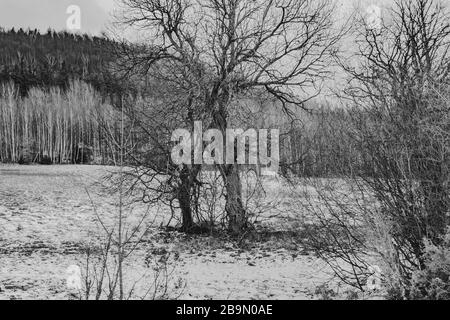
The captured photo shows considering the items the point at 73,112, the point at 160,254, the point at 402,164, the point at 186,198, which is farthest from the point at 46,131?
the point at 402,164

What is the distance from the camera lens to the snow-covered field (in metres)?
9.73

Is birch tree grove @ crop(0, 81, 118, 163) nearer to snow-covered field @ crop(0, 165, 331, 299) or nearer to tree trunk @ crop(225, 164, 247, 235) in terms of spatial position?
snow-covered field @ crop(0, 165, 331, 299)

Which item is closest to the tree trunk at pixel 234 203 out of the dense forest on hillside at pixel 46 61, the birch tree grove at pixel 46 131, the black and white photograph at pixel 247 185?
the black and white photograph at pixel 247 185

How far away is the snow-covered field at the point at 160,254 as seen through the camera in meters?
9.73

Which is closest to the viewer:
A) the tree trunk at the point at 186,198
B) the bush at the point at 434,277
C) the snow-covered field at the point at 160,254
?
the bush at the point at 434,277

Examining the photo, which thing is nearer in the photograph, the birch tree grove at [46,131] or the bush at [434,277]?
the bush at [434,277]

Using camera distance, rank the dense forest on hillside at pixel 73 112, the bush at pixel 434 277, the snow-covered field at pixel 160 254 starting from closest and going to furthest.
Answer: the bush at pixel 434 277 < the snow-covered field at pixel 160 254 < the dense forest on hillside at pixel 73 112

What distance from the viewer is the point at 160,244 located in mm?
14570

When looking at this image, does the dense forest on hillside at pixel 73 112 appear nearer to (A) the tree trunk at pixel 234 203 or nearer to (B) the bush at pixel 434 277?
(A) the tree trunk at pixel 234 203

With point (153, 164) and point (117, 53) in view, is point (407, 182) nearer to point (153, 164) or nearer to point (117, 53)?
point (153, 164)

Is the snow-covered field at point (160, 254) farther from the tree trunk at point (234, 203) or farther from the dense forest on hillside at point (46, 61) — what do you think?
the dense forest on hillside at point (46, 61)

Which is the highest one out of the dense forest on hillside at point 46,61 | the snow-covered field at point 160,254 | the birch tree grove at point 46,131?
the dense forest on hillside at point 46,61

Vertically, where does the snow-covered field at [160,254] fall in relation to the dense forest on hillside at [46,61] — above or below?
below

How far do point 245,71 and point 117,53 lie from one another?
4.31 metres
